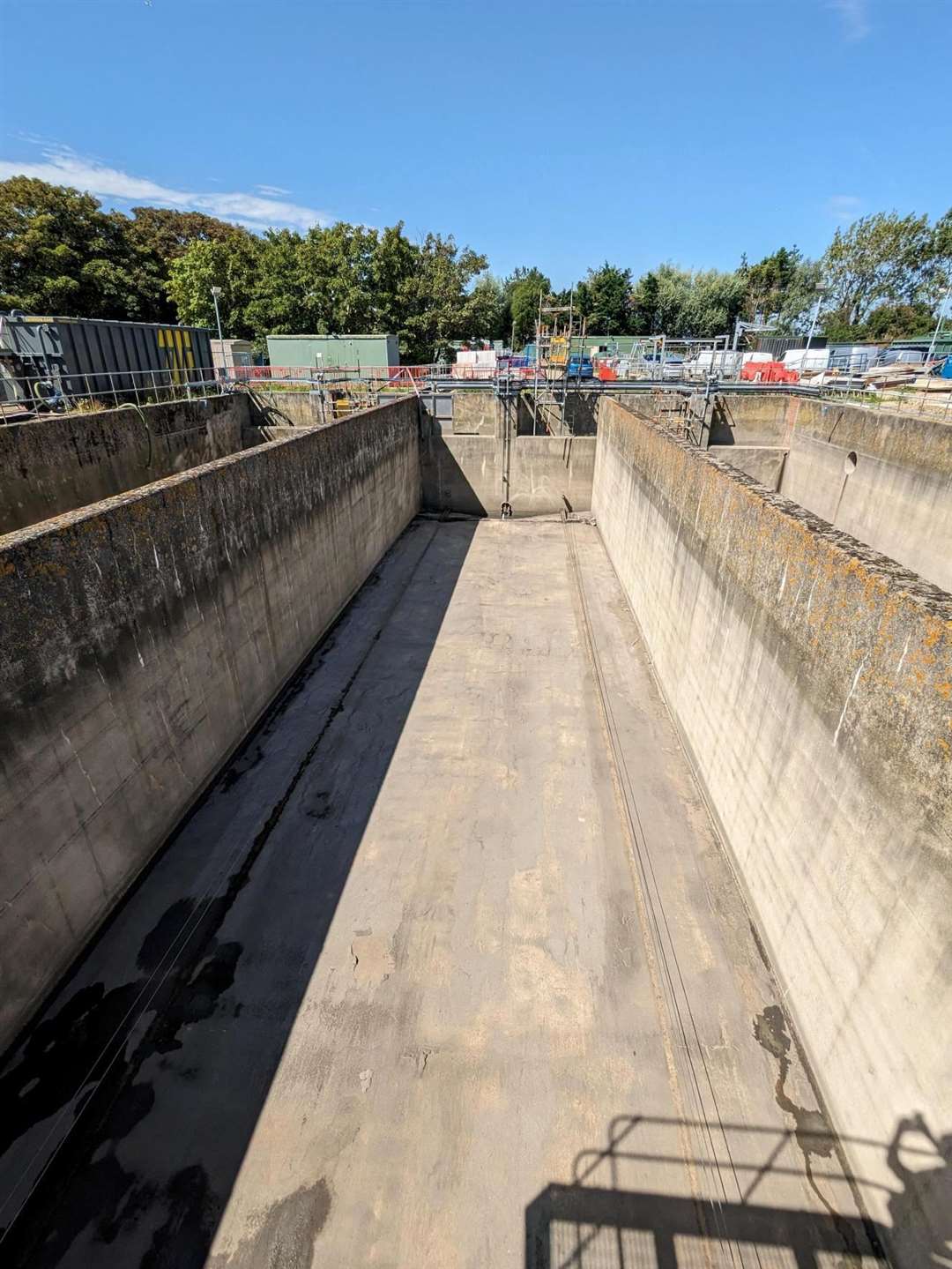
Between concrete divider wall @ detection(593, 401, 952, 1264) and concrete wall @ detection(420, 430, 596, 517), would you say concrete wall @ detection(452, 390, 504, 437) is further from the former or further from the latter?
concrete divider wall @ detection(593, 401, 952, 1264)

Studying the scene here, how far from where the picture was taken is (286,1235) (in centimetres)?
371

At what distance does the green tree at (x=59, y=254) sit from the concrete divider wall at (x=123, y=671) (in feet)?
140

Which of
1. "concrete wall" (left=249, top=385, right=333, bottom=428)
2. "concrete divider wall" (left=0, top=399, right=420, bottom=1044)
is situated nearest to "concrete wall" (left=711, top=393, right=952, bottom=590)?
"concrete divider wall" (left=0, top=399, right=420, bottom=1044)

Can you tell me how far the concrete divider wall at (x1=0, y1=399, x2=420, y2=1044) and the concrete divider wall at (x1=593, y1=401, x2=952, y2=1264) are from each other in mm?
6313

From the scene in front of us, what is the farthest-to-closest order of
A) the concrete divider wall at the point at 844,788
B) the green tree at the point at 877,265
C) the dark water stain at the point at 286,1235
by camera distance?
1. the green tree at the point at 877,265
2. the dark water stain at the point at 286,1235
3. the concrete divider wall at the point at 844,788

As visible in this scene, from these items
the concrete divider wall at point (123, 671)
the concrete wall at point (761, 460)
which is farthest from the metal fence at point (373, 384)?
the concrete divider wall at point (123, 671)

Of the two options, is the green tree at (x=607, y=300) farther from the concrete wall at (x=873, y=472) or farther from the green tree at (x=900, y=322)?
the concrete wall at (x=873, y=472)

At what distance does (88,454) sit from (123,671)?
24.7 ft

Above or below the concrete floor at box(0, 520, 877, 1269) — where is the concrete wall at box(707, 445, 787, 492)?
above

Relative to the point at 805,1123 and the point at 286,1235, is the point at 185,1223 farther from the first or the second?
the point at 805,1123

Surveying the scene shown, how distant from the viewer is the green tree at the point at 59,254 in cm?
3675

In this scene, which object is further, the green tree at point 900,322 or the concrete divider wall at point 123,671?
the green tree at point 900,322

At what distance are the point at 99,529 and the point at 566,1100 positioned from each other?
6295 mm

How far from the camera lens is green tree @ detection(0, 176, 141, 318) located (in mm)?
36750
